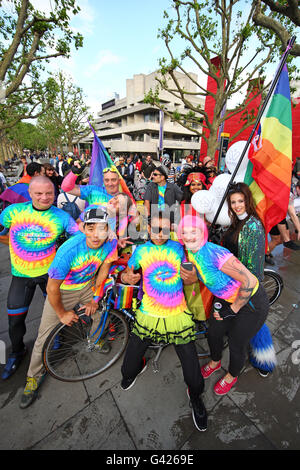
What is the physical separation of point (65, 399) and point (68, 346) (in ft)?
1.98

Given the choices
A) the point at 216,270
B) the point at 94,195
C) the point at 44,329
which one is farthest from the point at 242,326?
the point at 94,195

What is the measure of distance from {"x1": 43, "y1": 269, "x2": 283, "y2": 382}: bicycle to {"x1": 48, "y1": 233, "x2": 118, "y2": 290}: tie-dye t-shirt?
301mm

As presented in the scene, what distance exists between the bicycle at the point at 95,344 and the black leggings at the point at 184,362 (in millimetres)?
336

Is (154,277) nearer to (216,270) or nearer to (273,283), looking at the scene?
(216,270)

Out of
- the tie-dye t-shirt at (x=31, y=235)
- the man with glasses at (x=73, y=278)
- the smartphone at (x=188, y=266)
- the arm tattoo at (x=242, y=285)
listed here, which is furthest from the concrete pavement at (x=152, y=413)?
the smartphone at (x=188, y=266)

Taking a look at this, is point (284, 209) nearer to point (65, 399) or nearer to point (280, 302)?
point (280, 302)

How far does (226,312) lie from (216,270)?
48 cm

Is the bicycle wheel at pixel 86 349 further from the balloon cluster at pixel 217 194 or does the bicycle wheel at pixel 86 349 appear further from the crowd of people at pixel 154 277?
the balloon cluster at pixel 217 194

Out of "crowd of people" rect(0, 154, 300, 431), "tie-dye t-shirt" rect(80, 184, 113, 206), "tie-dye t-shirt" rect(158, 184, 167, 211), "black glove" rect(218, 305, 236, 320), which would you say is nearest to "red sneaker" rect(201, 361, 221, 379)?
"crowd of people" rect(0, 154, 300, 431)

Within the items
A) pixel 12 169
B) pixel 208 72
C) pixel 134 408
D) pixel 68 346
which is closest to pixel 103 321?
pixel 68 346

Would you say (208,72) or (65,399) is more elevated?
(208,72)

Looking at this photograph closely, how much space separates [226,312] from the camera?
5.92ft

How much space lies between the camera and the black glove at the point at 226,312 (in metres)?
1.79

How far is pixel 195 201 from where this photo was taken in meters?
2.30
